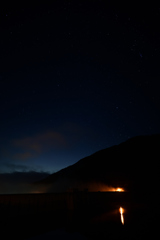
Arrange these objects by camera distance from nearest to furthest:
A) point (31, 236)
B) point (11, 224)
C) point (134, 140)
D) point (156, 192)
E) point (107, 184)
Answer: point (11, 224), point (31, 236), point (156, 192), point (107, 184), point (134, 140)

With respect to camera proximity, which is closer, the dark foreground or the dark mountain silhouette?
the dark foreground

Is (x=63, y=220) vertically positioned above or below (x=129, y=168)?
above

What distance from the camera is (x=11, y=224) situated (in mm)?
11289

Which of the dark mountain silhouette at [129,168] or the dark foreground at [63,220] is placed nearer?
the dark foreground at [63,220]

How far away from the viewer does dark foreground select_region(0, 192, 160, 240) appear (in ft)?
34.6

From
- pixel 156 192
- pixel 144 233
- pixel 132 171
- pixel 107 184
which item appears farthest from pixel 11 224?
pixel 132 171

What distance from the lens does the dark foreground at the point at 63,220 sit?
10538mm

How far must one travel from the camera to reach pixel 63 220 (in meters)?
14.3

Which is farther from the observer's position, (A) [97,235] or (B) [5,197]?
(B) [5,197]

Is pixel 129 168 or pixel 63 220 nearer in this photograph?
pixel 63 220

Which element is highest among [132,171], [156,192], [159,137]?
[159,137]

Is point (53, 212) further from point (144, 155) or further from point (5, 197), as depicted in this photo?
point (144, 155)

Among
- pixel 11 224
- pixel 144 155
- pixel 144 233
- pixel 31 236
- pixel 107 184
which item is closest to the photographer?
pixel 144 233

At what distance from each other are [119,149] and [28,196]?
227ft
